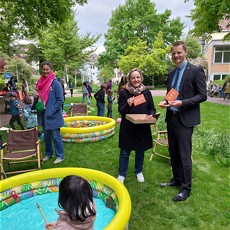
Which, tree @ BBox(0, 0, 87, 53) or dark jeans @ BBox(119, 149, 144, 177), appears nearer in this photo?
dark jeans @ BBox(119, 149, 144, 177)

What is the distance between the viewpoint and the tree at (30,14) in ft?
27.1

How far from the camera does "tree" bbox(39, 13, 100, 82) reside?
26141mm

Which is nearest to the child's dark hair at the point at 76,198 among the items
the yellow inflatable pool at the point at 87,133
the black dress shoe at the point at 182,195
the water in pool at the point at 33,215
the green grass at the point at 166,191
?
the green grass at the point at 166,191

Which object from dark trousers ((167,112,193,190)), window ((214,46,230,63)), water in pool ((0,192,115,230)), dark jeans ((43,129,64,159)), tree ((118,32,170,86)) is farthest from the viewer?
window ((214,46,230,63))

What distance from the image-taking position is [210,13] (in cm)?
1058

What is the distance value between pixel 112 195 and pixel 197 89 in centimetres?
191

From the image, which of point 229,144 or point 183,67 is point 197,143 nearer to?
point 229,144

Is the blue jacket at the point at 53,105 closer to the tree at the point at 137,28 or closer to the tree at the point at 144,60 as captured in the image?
the tree at the point at 144,60

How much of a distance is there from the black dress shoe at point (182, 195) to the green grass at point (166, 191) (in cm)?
6

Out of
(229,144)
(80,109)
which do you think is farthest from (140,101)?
(80,109)

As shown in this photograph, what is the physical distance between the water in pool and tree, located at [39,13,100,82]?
2459 centimetres

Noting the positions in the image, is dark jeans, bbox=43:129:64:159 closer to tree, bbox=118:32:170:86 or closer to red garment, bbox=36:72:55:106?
red garment, bbox=36:72:55:106

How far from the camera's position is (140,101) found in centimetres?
334

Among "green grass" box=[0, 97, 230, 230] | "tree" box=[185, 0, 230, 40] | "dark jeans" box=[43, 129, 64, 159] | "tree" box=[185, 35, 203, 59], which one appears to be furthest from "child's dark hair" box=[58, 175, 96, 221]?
"tree" box=[185, 35, 203, 59]
